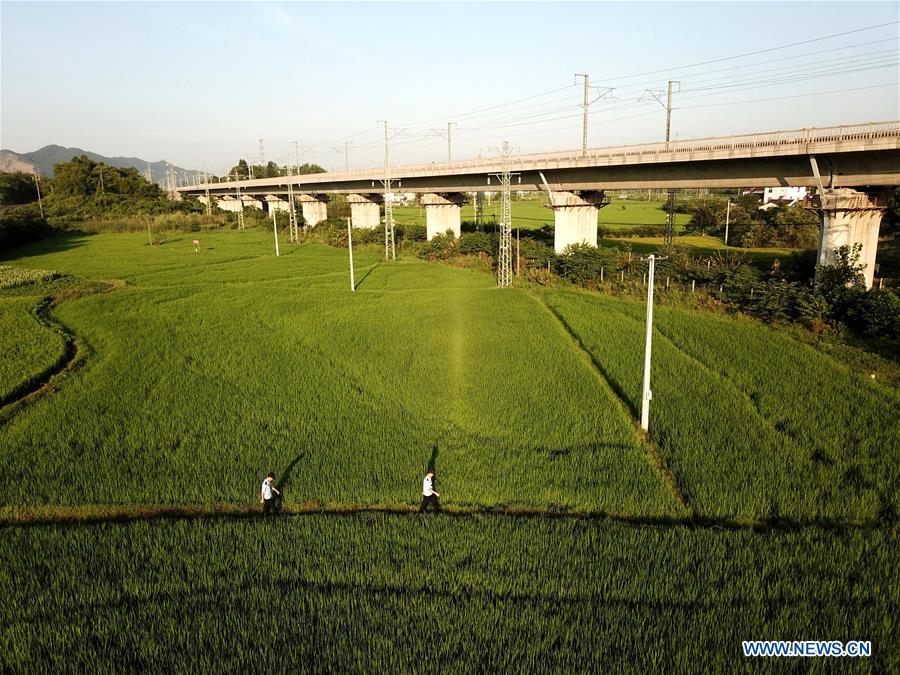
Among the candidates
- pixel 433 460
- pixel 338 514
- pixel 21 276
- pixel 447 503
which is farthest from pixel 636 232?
pixel 338 514

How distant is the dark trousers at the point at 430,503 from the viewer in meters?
10.6

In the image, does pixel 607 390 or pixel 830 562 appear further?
pixel 607 390

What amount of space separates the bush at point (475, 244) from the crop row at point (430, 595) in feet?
117

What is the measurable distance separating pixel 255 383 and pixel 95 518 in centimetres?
702

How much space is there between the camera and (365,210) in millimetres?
65125

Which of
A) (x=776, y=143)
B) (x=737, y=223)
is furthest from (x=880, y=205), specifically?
(x=737, y=223)

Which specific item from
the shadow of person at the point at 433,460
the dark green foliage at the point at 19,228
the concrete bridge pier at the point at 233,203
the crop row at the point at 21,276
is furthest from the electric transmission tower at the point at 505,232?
the concrete bridge pier at the point at 233,203

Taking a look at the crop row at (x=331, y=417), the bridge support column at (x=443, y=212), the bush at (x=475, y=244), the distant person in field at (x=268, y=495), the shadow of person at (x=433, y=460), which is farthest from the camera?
the bridge support column at (x=443, y=212)

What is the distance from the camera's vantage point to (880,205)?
2281 cm

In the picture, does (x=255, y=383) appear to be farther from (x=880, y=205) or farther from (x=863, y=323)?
(x=880, y=205)

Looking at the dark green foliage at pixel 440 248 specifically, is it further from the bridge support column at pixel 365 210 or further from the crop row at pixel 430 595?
the crop row at pixel 430 595

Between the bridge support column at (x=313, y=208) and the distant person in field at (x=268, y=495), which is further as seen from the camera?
the bridge support column at (x=313, y=208)

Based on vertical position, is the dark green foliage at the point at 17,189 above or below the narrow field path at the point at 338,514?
above

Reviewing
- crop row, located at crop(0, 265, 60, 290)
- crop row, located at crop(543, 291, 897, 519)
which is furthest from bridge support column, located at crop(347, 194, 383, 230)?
crop row, located at crop(543, 291, 897, 519)
